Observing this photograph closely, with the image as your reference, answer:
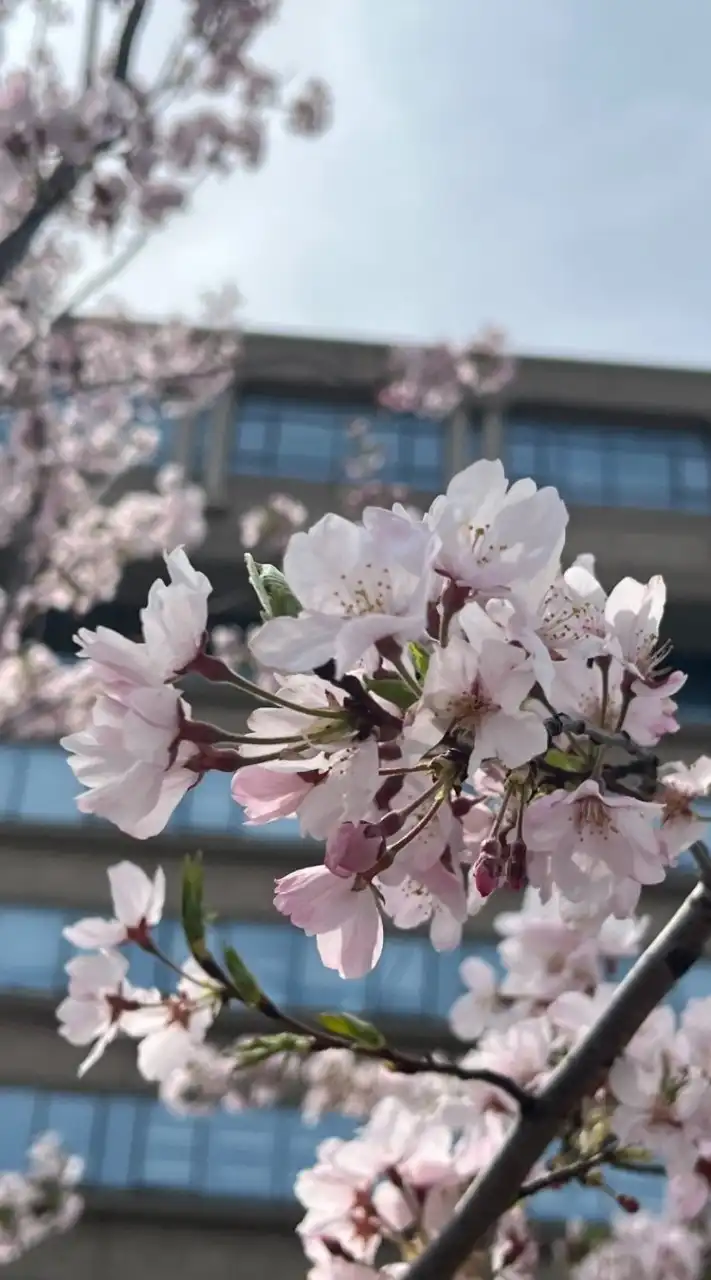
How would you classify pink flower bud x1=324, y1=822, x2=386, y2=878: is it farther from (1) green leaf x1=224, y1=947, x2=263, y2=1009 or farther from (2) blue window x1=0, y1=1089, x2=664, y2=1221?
(2) blue window x1=0, y1=1089, x2=664, y2=1221

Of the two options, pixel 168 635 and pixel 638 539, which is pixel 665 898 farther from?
pixel 168 635

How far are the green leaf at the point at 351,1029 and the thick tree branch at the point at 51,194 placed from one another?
10.4 feet

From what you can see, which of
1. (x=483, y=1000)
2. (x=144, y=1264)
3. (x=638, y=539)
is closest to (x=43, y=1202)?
(x=483, y=1000)

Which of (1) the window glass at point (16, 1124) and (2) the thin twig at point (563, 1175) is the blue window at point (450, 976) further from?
(2) the thin twig at point (563, 1175)

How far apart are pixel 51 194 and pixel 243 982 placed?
3.54 m

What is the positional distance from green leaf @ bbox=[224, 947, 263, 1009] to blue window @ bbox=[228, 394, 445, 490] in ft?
62.5

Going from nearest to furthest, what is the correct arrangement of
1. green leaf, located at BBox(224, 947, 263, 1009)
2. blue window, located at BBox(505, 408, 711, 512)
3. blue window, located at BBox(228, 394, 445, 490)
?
1. green leaf, located at BBox(224, 947, 263, 1009)
2. blue window, located at BBox(228, 394, 445, 490)
3. blue window, located at BBox(505, 408, 711, 512)

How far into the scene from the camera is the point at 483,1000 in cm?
255

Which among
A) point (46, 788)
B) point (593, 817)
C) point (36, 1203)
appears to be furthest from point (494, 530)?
point (46, 788)

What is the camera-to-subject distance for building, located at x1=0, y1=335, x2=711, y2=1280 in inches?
534

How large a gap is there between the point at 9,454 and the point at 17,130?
10.6ft

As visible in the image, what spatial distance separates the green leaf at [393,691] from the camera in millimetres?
992

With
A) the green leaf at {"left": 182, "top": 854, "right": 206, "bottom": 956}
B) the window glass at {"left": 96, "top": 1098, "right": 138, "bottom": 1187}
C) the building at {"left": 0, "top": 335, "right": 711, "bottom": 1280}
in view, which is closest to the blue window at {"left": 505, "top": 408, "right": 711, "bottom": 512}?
the building at {"left": 0, "top": 335, "right": 711, "bottom": 1280}

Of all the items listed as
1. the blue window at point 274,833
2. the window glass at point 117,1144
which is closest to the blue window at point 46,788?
A: the blue window at point 274,833
